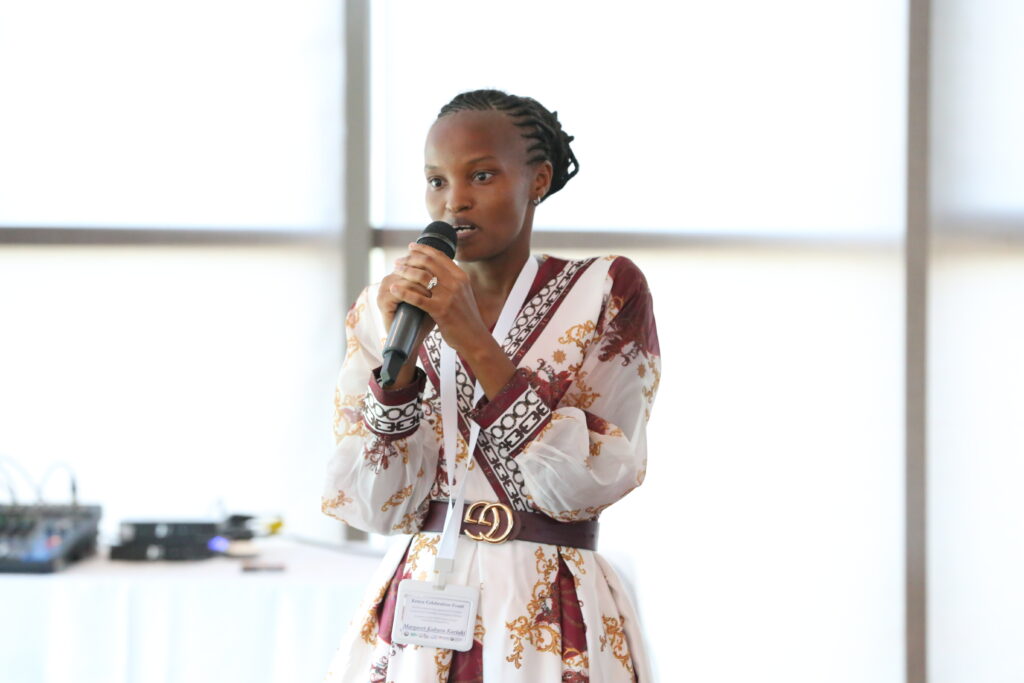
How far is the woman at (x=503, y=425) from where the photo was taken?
111 centimetres

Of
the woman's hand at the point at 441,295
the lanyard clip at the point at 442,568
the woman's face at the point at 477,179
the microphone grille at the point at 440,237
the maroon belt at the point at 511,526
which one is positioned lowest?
the lanyard clip at the point at 442,568

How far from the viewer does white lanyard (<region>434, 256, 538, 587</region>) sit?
114 centimetres

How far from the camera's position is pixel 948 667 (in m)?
3.23

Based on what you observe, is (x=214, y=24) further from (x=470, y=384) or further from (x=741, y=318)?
(x=470, y=384)

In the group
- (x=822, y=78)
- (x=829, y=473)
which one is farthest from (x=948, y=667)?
(x=822, y=78)

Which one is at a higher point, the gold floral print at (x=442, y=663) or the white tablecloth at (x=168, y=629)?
the gold floral print at (x=442, y=663)

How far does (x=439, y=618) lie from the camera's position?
1114 mm

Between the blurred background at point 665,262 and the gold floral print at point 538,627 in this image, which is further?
the blurred background at point 665,262

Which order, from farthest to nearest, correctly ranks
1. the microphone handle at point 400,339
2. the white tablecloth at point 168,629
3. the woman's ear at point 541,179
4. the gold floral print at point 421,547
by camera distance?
the white tablecloth at point 168,629 < the woman's ear at point 541,179 < the gold floral print at point 421,547 < the microphone handle at point 400,339

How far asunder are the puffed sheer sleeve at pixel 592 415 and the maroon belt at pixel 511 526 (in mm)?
21

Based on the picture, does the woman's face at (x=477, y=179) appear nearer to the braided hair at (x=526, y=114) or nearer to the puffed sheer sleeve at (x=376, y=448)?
the braided hair at (x=526, y=114)

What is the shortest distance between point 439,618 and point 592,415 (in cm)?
28

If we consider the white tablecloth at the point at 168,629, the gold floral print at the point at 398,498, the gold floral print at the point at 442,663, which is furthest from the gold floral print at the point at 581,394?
the white tablecloth at the point at 168,629

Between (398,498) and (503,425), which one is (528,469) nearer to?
(503,425)
